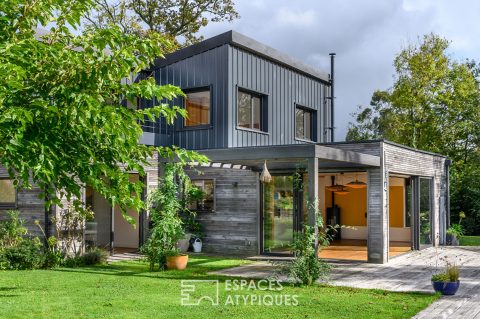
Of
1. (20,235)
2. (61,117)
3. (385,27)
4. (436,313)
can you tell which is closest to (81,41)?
(61,117)

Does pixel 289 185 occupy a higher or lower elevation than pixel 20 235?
higher

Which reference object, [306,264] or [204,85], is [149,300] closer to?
[306,264]

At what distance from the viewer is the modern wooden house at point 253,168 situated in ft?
43.0

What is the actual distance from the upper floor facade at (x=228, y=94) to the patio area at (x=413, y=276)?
154 inches

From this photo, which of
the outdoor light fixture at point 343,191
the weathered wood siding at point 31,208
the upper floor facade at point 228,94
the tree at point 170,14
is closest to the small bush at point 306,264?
the upper floor facade at point 228,94

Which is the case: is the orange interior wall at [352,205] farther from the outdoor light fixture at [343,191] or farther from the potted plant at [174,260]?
the potted plant at [174,260]

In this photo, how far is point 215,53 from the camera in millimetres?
14406

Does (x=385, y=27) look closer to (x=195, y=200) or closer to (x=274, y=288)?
(x=195, y=200)

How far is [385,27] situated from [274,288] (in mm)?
19520

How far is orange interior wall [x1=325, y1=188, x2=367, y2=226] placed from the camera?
19500mm

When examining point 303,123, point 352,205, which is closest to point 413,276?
point 303,123

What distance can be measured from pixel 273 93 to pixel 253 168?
2.92 m

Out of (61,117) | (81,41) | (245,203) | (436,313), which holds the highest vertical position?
(81,41)

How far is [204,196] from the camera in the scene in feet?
48.3
